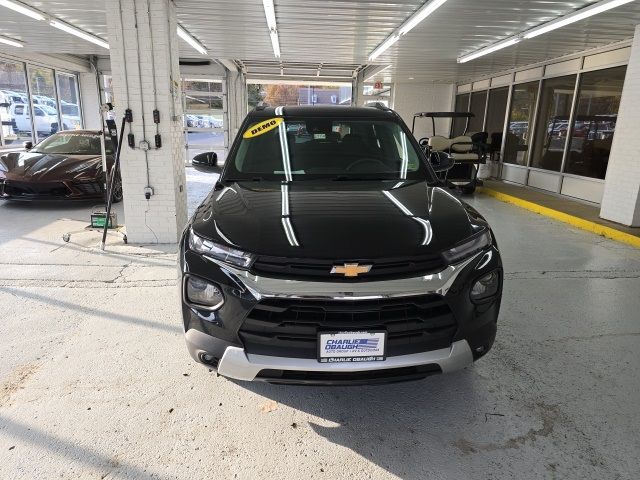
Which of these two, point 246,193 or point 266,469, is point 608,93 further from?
point 266,469

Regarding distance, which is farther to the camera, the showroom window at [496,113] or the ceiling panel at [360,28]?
the showroom window at [496,113]

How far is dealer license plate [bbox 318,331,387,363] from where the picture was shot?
1.93 meters

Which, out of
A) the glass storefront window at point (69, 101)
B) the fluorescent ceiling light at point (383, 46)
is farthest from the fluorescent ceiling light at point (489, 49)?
the glass storefront window at point (69, 101)

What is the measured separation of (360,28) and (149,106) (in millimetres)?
4085

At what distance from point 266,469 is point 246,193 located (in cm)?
151

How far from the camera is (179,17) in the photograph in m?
6.96

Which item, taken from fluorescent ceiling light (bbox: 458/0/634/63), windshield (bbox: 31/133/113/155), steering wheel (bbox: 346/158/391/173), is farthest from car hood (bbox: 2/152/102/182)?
fluorescent ceiling light (bbox: 458/0/634/63)

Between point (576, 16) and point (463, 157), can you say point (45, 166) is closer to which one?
point (463, 157)

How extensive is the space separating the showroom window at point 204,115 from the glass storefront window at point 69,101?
3637 millimetres

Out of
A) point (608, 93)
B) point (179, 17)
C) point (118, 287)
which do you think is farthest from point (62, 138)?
point (608, 93)

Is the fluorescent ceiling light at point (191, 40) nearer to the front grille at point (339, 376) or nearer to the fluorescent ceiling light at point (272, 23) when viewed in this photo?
the fluorescent ceiling light at point (272, 23)

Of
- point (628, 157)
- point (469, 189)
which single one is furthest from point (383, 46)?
point (628, 157)

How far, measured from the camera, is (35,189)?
22.8 ft

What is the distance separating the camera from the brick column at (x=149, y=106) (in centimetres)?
501
